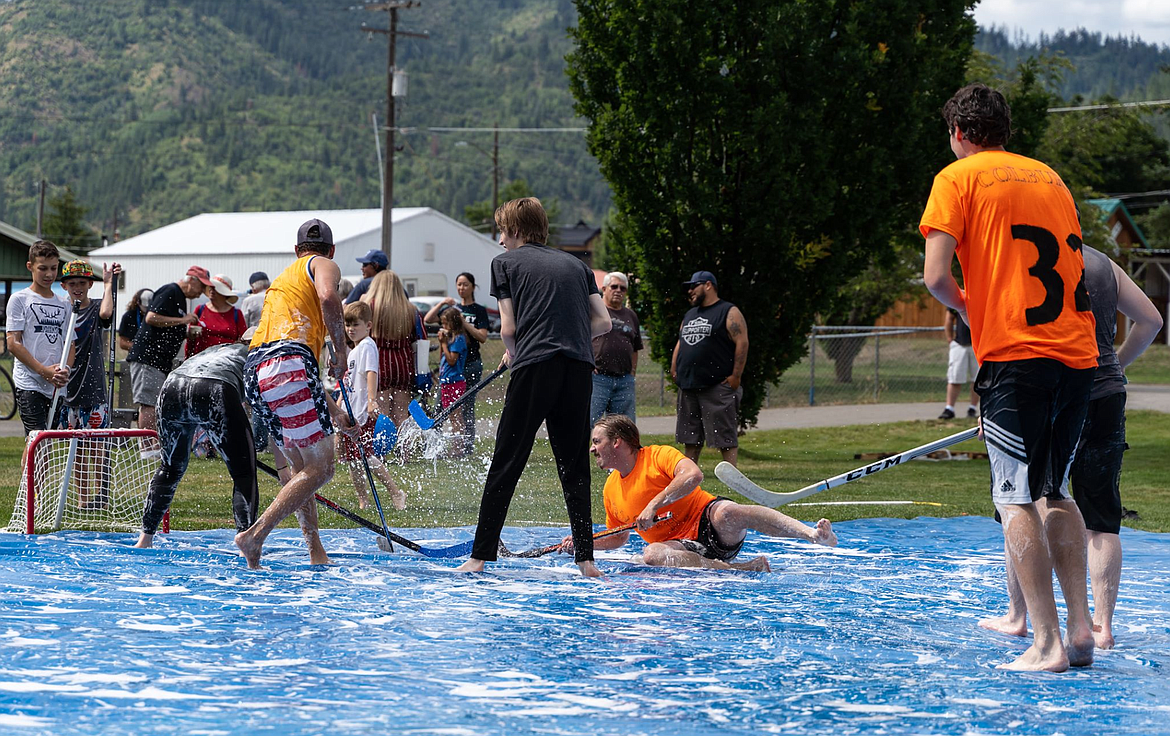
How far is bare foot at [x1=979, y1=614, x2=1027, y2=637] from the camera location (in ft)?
17.1

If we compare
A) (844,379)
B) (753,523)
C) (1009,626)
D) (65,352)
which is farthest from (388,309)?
(844,379)

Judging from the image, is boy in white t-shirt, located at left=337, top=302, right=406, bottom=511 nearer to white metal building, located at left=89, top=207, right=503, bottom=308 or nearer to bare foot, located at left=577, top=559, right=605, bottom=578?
bare foot, located at left=577, top=559, right=605, bottom=578

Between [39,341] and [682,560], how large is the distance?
486cm

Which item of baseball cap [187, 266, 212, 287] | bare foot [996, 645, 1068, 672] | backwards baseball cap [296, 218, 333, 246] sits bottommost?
bare foot [996, 645, 1068, 672]

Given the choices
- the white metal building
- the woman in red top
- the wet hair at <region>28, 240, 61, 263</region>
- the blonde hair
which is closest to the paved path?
the blonde hair

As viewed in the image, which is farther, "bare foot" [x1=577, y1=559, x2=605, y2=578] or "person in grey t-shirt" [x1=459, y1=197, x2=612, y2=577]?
"bare foot" [x1=577, y1=559, x2=605, y2=578]

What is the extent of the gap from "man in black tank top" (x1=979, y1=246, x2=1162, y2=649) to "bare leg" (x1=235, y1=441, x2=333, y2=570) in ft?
10.7

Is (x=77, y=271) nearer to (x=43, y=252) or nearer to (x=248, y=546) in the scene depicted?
(x=43, y=252)

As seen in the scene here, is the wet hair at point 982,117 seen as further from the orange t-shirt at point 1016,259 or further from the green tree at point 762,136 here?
the green tree at point 762,136

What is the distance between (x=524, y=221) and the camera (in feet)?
21.5

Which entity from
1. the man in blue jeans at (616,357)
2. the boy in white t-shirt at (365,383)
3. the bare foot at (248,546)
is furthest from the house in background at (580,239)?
the bare foot at (248,546)

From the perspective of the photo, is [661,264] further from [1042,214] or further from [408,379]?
[1042,214]

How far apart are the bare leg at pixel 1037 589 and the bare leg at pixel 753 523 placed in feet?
7.09

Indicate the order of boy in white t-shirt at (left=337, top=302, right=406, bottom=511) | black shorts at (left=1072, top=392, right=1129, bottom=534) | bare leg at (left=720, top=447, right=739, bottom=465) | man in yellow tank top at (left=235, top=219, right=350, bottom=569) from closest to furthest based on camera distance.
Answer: black shorts at (left=1072, top=392, right=1129, bottom=534)
man in yellow tank top at (left=235, top=219, right=350, bottom=569)
boy in white t-shirt at (left=337, top=302, right=406, bottom=511)
bare leg at (left=720, top=447, right=739, bottom=465)
